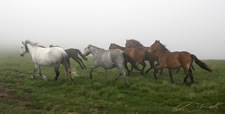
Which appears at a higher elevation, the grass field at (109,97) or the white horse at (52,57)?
the white horse at (52,57)

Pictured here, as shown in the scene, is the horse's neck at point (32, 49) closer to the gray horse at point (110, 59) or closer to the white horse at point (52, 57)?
the white horse at point (52, 57)

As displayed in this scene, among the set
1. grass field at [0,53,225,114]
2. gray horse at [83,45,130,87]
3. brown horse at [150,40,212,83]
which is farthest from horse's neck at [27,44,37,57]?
brown horse at [150,40,212,83]

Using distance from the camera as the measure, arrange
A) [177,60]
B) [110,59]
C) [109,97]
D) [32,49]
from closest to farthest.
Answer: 1. [109,97]
2. [177,60]
3. [110,59]
4. [32,49]

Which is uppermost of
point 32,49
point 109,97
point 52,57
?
point 32,49

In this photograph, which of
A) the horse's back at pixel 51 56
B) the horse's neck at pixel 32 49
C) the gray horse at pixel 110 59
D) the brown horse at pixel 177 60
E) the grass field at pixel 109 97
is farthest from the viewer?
the horse's neck at pixel 32 49

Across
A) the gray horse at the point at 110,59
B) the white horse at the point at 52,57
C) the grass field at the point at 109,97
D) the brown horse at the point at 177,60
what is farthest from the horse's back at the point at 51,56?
the brown horse at the point at 177,60

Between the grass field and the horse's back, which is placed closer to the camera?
the grass field

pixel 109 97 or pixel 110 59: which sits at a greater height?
pixel 110 59

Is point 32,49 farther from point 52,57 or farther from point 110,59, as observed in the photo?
point 110,59

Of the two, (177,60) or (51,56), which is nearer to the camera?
(177,60)

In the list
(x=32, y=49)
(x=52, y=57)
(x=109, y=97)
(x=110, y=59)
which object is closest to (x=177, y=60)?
(x=110, y=59)

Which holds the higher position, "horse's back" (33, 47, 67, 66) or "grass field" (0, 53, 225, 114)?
"horse's back" (33, 47, 67, 66)

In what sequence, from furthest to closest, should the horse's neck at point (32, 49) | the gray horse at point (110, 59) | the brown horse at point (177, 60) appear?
the horse's neck at point (32, 49), the gray horse at point (110, 59), the brown horse at point (177, 60)

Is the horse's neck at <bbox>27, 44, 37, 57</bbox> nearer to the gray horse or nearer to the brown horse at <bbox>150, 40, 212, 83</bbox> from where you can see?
the gray horse
